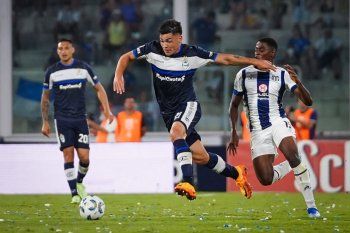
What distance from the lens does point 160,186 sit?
60.3 ft

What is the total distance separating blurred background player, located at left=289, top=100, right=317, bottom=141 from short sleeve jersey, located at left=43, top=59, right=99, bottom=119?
621cm

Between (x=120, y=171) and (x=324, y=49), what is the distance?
22.2ft

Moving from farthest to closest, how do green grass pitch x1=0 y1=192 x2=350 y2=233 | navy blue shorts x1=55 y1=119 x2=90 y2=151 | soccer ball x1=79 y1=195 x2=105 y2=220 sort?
navy blue shorts x1=55 y1=119 x2=90 y2=151 < soccer ball x1=79 y1=195 x2=105 y2=220 < green grass pitch x1=0 y1=192 x2=350 y2=233

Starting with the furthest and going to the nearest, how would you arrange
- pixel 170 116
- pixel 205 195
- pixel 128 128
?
pixel 128 128 → pixel 205 195 → pixel 170 116

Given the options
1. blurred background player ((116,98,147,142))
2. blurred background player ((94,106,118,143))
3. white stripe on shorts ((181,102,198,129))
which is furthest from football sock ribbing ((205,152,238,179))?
blurred background player ((94,106,118,143))

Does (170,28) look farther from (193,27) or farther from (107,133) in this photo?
(193,27)

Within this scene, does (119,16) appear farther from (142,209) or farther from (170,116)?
(170,116)

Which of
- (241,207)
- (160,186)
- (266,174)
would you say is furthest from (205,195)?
(266,174)

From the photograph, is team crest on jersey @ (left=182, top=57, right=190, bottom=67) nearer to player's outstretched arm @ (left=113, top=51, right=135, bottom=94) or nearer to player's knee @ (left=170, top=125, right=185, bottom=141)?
player's outstretched arm @ (left=113, top=51, right=135, bottom=94)

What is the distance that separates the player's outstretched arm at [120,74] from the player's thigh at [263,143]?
1.88m

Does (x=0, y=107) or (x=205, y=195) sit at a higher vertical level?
(x=0, y=107)

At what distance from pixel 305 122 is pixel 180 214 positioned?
7525 millimetres

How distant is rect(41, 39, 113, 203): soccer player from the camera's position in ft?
48.4

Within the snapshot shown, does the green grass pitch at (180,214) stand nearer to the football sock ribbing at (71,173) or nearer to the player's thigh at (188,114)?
the football sock ribbing at (71,173)
